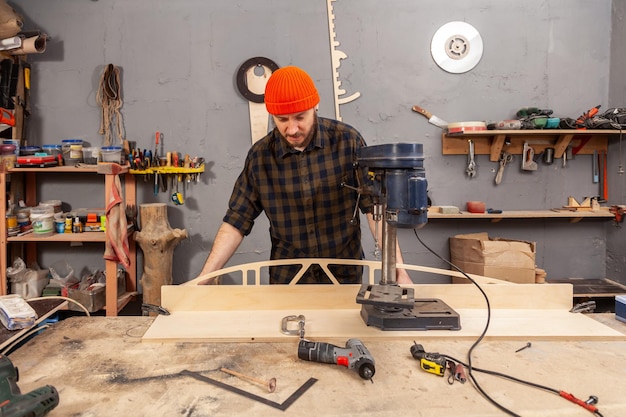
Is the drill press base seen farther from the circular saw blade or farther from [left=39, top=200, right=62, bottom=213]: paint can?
[left=39, top=200, right=62, bottom=213]: paint can

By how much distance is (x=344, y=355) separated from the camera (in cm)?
119

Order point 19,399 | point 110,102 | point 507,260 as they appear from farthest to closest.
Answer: point 110,102
point 507,260
point 19,399

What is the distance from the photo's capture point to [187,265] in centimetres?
346

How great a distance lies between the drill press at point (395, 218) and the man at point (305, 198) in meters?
0.53

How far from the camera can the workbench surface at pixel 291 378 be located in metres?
1.01

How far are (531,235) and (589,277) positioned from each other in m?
0.56

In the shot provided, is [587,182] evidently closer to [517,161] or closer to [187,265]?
[517,161]

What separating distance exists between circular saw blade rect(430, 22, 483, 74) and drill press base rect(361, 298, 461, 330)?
2403mm

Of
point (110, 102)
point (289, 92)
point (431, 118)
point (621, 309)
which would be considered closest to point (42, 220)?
point (110, 102)

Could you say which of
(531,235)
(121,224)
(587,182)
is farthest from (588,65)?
(121,224)

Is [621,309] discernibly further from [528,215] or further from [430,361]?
[528,215]

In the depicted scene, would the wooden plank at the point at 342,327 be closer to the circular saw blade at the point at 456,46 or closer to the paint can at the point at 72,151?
the paint can at the point at 72,151

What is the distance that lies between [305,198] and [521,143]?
2.11 meters

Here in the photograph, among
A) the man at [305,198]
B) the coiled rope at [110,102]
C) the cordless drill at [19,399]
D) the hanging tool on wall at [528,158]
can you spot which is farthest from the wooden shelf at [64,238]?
the hanging tool on wall at [528,158]
